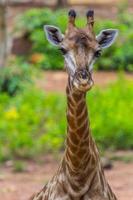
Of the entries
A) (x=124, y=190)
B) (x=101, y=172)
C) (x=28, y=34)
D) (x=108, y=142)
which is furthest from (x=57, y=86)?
(x=101, y=172)

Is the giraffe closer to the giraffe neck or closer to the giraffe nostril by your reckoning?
the giraffe neck

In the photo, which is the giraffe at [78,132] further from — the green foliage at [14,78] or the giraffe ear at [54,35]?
the green foliage at [14,78]

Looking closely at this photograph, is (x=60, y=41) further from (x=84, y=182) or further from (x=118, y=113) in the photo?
(x=118, y=113)

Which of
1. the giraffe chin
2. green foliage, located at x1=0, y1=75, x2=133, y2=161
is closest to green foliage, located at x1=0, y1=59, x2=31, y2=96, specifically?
green foliage, located at x1=0, y1=75, x2=133, y2=161

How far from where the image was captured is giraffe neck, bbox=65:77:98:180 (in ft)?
19.5

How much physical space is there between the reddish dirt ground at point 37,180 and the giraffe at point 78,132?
2.83m

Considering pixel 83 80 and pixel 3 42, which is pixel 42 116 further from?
pixel 83 80

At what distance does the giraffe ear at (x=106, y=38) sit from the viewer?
614 centimetres

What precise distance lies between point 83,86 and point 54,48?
13.0 metres

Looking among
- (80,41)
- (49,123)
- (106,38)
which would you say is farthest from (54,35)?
(49,123)

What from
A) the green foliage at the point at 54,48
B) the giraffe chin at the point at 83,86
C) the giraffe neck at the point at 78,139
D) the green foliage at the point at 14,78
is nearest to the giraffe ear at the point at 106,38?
the giraffe neck at the point at 78,139

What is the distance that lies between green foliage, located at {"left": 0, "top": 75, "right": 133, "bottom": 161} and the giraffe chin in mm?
5267

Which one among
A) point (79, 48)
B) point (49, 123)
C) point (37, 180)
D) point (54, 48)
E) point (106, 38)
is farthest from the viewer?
point (54, 48)

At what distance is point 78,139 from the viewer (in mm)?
6145
